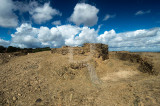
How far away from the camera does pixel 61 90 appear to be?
5.80 m

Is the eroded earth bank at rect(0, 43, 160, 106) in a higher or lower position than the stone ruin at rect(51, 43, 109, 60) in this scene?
lower

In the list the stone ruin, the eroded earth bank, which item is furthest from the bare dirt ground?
the stone ruin

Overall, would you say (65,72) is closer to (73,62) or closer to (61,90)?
(73,62)

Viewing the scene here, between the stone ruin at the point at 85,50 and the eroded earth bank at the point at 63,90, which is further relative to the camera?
the stone ruin at the point at 85,50

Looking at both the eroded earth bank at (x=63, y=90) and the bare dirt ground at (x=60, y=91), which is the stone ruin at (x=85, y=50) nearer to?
the eroded earth bank at (x=63, y=90)

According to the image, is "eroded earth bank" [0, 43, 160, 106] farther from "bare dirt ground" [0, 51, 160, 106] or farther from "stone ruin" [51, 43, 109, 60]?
"stone ruin" [51, 43, 109, 60]

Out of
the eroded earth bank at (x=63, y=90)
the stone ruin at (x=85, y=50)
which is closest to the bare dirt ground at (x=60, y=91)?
the eroded earth bank at (x=63, y=90)

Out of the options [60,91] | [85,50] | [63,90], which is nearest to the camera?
[60,91]

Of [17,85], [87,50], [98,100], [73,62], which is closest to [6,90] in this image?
[17,85]

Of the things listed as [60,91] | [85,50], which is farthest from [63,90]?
[85,50]

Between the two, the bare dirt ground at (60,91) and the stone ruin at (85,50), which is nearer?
the bare dirt ground at (60,91)

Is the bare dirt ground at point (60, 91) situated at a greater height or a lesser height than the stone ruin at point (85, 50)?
lesser

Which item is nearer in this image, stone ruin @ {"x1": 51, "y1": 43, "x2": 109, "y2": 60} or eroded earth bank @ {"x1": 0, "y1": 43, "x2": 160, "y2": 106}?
eroded earth bank @ {"x1": 0, "y1": 43, "x2": 160, "y2": 106}

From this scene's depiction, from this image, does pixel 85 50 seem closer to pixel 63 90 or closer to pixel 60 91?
pixel 63 90
